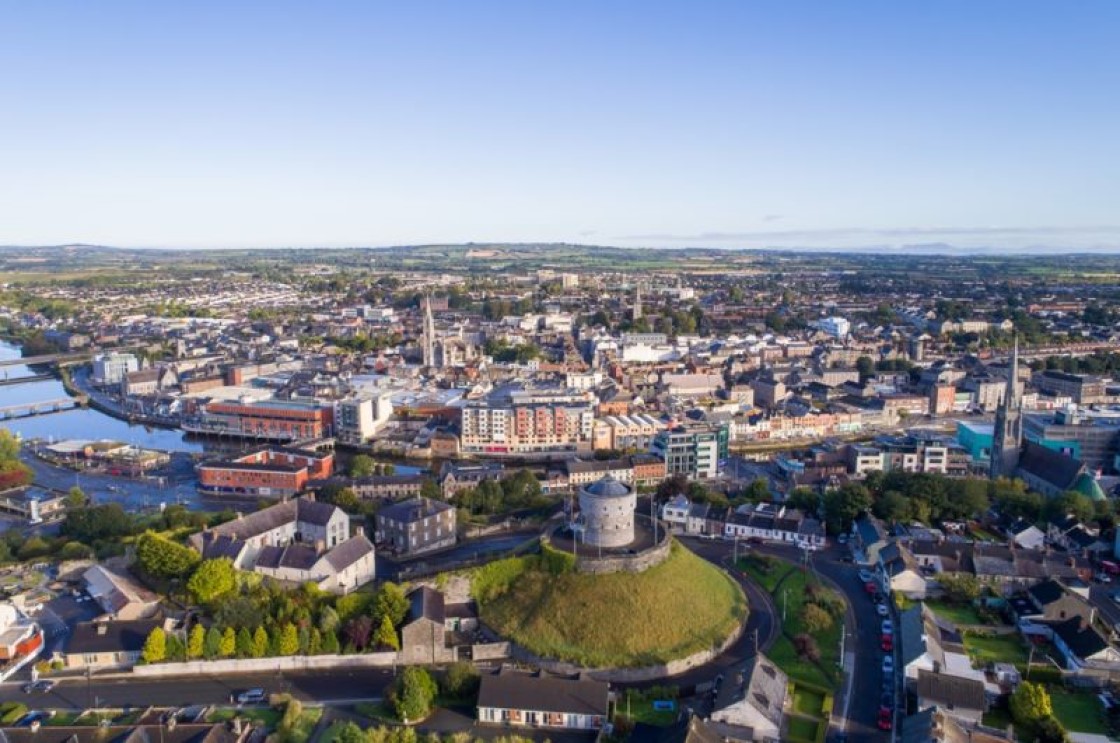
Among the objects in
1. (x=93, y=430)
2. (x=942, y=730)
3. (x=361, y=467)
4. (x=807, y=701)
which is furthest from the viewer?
(x=93, y=430)

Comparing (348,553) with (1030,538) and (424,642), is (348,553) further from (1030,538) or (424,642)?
(1030,538)

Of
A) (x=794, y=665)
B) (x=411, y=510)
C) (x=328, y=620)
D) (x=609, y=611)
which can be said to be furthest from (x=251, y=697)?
(x=794, y=665)

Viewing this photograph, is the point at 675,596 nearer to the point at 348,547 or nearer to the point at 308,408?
the point at 348,547

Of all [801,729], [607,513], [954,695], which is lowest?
[801,729]

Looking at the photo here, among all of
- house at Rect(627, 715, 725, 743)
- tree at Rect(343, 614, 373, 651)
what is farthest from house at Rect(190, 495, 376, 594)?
house at Rect(627, 715, 725, 743)

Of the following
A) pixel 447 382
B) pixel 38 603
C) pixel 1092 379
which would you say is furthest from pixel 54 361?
pixel 1092 379

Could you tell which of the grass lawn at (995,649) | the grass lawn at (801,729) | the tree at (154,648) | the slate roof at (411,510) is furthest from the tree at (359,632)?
the grass lawn at (995,649)
